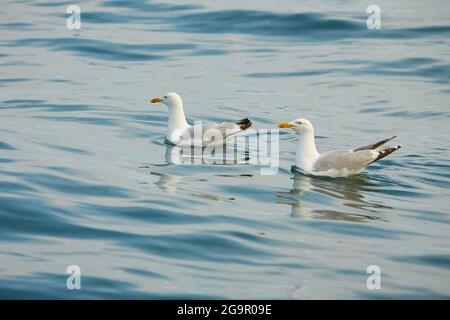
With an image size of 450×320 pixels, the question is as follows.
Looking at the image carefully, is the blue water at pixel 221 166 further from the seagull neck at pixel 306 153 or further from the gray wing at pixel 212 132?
the gray wing at pixel 212 132

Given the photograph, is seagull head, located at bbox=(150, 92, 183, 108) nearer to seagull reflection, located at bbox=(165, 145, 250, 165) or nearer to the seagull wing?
the seagull wing

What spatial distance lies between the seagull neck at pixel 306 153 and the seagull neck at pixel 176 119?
8.21ft

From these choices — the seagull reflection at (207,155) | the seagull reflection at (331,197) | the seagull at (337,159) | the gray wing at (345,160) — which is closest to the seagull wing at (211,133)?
the seagull reflection at (207,155)

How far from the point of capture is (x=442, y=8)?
25.8m

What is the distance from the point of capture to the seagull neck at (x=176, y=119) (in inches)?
584

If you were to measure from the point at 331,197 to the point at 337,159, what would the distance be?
1.08m

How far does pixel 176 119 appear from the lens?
14.9 m

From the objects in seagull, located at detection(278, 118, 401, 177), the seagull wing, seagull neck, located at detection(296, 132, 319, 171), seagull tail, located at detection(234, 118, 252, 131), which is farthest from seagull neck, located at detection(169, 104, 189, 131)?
seagull neck, located at detection(296, 132, 319, 171)

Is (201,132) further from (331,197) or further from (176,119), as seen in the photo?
(331,197)

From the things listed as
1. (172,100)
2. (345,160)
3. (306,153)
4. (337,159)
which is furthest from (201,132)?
(345,160)

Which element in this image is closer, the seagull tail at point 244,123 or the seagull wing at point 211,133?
the seagull wing at point 211,133

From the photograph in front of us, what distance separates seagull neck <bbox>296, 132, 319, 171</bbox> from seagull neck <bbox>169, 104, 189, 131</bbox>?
2.50m

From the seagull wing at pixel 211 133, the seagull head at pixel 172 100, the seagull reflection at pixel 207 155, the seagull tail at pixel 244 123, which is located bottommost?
the seagull reflection at pixel 207 155
